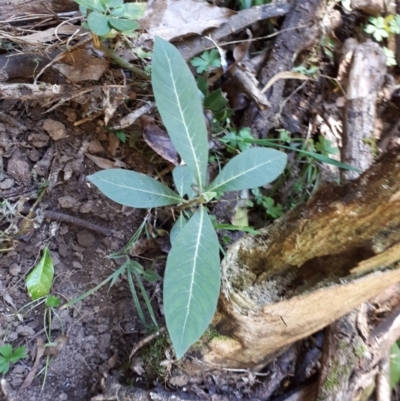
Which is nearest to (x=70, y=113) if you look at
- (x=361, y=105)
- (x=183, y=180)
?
(x=183, y=180)

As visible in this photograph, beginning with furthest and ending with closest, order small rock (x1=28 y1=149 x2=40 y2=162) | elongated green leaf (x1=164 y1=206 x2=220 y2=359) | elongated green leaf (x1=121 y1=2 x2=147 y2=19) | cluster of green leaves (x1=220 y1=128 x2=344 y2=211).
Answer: cluster of green leaves (x1=220 y1=128 x2=344 y2=211)
small rock (x1=28 y1=149 x2=40 y2=162)
elongated green leaf (x1=121 y1=2 x2=147 y2=19)
elongated green leaf (x1=164 y1=206 x2=220 y2=359)

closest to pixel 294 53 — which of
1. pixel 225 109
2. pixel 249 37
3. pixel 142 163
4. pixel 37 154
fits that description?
pixel 249 37

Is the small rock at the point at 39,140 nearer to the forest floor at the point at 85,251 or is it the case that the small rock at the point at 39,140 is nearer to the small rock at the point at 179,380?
the forest floor at the point at 85,251

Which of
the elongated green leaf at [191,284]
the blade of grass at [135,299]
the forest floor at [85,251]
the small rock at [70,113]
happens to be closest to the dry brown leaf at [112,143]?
the forest floor at [85,251]

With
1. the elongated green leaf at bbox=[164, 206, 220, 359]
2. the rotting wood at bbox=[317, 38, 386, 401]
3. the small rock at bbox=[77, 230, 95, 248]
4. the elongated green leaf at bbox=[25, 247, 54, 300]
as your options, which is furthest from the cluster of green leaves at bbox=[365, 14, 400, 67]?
the elongated green leaf at bbox=[25, 247, 54, 300]

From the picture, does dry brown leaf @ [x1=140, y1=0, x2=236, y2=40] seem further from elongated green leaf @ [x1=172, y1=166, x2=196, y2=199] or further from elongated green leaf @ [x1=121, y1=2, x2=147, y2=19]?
elongated green leaf @ [x1=172, y1=166, x2=196, y2=199]
